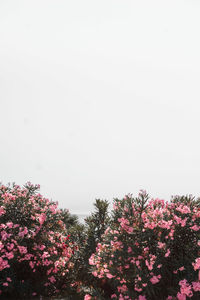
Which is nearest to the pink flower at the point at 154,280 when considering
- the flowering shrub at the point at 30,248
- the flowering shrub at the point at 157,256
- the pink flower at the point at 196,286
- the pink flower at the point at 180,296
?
the flowering shrub at the point at 157,256

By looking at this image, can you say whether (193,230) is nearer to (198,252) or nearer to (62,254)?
(198,252)

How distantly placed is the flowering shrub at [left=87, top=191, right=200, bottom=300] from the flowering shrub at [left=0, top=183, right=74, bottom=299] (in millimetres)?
2862

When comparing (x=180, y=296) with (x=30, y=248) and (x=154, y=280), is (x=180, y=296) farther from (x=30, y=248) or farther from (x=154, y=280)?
(x=30, y=248)

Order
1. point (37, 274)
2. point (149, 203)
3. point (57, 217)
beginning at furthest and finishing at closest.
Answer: point (57, 217)
point (37, 274)
point (149, 203)

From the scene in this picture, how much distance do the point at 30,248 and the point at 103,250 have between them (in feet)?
9.86

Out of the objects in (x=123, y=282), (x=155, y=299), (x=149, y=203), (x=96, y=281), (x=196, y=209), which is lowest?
(x=155, y=299)

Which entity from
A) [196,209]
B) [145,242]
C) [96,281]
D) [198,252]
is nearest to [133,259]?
[145,242]

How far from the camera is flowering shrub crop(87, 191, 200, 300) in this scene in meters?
6.65

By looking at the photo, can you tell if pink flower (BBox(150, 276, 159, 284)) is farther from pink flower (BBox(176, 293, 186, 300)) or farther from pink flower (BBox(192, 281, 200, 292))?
pink flower (BBox(192, 281, 200, 292))

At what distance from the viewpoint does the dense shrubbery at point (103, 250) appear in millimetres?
6816

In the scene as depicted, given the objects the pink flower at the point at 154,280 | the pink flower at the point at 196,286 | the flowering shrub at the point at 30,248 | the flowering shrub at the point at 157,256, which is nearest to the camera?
the pink flower at the point at 196,286

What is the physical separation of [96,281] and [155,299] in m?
2.84

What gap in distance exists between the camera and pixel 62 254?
10711 mm

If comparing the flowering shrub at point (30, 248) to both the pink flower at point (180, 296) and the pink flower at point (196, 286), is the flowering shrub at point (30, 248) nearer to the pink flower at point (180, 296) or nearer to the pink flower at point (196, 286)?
the pink flower at point (180, 296)
